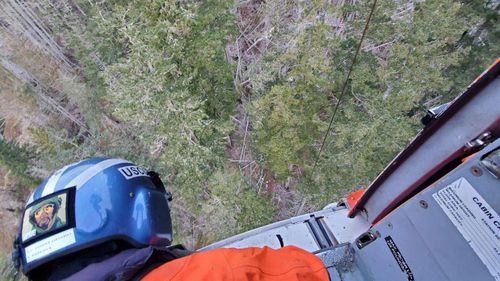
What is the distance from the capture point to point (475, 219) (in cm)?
106

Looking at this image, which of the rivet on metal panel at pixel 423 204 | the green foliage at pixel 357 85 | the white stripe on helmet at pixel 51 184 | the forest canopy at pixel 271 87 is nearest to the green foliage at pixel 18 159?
the forest canopy at pixel 271 87

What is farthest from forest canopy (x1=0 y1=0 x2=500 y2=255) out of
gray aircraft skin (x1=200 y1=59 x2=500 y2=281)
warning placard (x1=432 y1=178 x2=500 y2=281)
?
warning placard (x1=432 y1=178 x2=500 y2=281)

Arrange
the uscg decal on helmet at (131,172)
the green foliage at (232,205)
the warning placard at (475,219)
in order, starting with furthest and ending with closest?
1. the green foliage at (232,205)
2. the uscg decal on helmet at (131,172)
3. the warning placard at (475,219)

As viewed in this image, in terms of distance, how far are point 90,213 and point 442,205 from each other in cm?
152

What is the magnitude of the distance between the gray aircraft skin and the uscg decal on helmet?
1107mm

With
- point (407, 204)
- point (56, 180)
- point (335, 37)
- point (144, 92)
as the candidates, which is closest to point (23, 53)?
point (144, 92)

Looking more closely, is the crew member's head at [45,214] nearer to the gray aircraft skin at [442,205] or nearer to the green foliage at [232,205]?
the gray aircraft skin at [442,205]

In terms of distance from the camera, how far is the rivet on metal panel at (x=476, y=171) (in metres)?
1.03

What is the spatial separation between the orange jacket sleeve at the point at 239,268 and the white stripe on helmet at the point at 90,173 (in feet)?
2.66

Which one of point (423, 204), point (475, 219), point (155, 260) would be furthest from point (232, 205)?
point (475, 219)

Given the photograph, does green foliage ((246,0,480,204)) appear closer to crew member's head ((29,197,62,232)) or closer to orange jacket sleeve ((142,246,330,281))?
crew member's head ((29,197,62,232))

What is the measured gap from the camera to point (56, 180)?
1.79 metres

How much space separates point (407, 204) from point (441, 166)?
9.8 inches

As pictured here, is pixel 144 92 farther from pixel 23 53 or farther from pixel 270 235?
pixel 23 53
